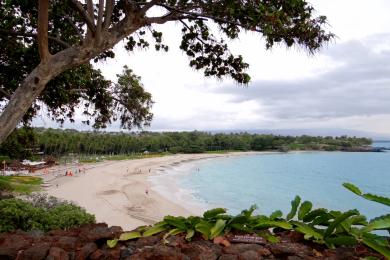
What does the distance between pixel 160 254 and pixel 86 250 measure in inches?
27.1

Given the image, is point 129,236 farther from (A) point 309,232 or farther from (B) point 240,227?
(A) point 309,232

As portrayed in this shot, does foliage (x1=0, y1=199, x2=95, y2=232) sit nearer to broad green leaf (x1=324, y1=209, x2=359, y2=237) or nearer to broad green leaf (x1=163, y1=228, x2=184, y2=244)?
broad green leaf (x1=163, y1=228, x2=184, y2=244)

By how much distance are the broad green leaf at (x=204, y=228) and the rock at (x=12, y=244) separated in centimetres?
141

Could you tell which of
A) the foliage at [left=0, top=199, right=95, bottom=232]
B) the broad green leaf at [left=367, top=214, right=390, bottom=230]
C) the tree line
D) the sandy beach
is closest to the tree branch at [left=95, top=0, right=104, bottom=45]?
the broad green leaf at [left=367, top=214, right=390, bottom=230]

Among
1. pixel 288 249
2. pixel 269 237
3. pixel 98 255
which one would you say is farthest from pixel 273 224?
pixel 98 255

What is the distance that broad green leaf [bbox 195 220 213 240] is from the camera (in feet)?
10.5

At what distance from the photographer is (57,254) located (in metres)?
3.10

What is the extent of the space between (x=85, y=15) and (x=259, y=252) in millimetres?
2799

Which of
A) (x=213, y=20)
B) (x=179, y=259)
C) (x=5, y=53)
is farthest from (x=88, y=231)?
(x=5, y=53)

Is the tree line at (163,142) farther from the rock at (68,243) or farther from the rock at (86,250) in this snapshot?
the rock at (86,250)

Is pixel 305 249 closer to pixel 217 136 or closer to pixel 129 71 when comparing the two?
pixel 129 71

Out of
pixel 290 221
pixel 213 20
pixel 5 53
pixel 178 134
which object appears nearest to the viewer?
pixel 290 221

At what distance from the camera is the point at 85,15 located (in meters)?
4.05

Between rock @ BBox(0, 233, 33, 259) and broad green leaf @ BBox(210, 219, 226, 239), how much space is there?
1.52 meters
